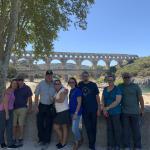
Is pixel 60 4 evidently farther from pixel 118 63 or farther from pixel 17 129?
pixel 118 63

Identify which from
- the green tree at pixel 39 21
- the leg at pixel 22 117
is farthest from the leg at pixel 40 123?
the green tree at pixel 39 21

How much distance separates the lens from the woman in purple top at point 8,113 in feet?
30.1

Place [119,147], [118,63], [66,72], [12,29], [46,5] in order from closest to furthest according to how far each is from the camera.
→ [119,147]
[12,29]
[46,5]
[66,72]
[118,63]

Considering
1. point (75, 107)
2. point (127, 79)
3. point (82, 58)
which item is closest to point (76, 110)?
point (75, 107)

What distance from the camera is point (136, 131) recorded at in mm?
9055

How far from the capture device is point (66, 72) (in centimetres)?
12075

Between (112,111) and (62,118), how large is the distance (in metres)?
1.30

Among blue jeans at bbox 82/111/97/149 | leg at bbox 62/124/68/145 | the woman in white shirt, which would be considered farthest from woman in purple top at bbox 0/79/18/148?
blue jeans at bbox 82/111/97/149

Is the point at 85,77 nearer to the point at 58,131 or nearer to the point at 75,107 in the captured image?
the point at 75,107

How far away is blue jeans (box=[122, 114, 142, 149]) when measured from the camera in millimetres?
8961

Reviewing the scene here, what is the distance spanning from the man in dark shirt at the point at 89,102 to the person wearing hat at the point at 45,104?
2.75 ft

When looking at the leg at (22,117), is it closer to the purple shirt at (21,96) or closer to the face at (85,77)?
the purple shirt at (21,96)

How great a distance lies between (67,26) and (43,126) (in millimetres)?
8927

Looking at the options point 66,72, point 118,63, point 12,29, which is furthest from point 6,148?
point 118,63
